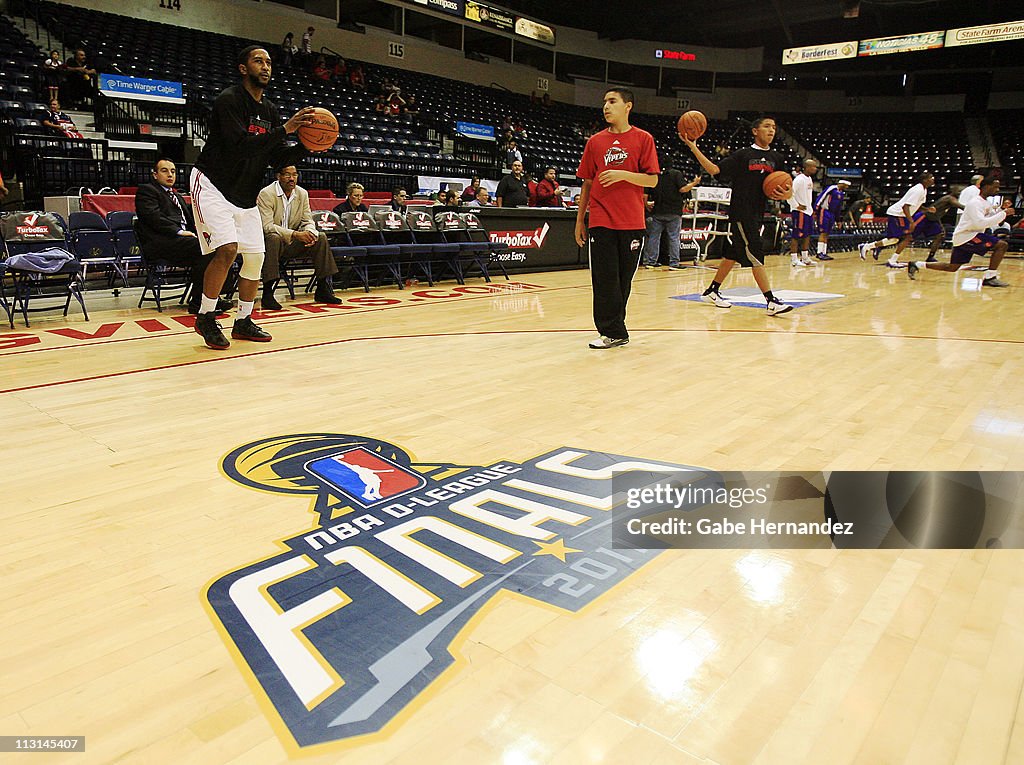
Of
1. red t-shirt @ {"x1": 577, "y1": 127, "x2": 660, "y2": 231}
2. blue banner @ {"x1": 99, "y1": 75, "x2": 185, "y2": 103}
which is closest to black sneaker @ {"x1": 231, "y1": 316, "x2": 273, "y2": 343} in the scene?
red t-shirt @ {"x1": 577, "y1": 127, "x2": 660, "y2": 231}

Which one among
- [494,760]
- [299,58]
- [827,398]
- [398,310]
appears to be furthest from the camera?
[299,58]

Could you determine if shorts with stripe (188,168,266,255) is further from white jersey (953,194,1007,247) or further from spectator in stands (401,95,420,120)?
spectator in stands (401,95,420,120)

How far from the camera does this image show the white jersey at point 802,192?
1109 cm

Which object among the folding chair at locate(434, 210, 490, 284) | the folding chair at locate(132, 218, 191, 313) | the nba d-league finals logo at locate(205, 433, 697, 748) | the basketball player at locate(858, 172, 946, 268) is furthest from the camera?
the basketball player at locate(858, 172, 946, 268)

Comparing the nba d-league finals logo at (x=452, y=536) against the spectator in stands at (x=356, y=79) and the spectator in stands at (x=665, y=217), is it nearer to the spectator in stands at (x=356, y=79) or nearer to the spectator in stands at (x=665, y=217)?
the spectator in stands at (x=665, y=217)

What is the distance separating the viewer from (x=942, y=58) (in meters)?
26.9

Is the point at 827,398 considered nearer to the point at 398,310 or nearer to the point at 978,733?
the point at 978,733

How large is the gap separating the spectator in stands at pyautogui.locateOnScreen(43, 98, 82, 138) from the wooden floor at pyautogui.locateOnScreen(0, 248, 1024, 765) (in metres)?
6.80

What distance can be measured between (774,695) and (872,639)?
13.0 inches

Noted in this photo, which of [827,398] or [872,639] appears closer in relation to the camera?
[872,639]

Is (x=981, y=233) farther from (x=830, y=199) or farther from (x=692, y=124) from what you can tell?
(x=692, y=124)

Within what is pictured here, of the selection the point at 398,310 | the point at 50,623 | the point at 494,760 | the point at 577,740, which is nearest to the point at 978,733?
the point at 577,740

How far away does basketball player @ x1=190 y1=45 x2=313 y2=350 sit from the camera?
13.2 feet

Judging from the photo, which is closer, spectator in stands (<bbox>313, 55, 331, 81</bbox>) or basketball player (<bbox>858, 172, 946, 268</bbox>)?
basketball player (<bbox>858, 172, 946, 268</bbox>)
